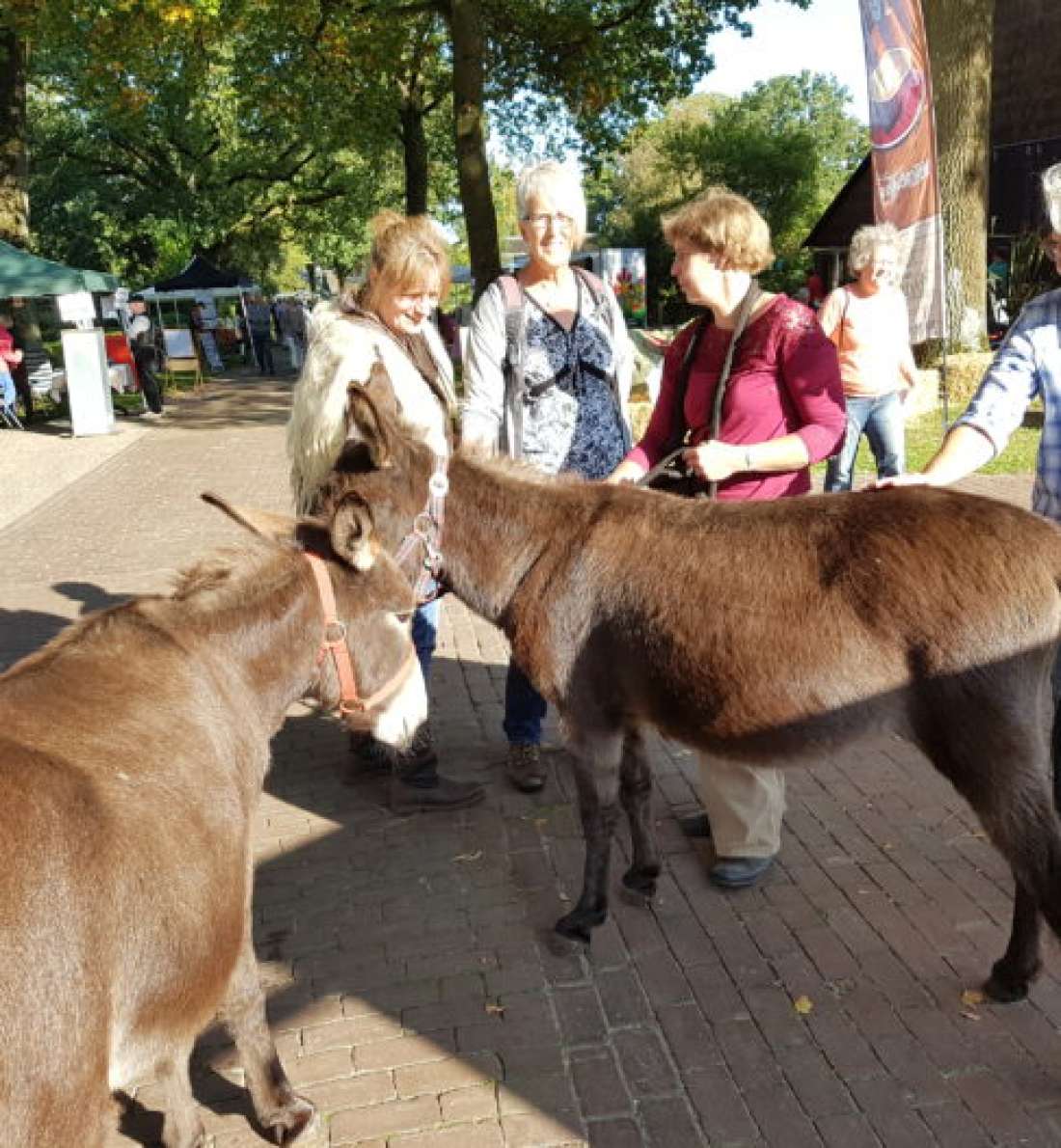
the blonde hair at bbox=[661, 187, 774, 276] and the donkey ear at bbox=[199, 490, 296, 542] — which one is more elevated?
the blonde hair at bbox=[661, 187, 774, 276]

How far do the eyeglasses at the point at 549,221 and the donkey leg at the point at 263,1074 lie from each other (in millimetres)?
2736

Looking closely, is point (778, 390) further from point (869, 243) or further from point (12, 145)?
point (12, 145)

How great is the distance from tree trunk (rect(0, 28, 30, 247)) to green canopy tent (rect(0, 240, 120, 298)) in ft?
10.3

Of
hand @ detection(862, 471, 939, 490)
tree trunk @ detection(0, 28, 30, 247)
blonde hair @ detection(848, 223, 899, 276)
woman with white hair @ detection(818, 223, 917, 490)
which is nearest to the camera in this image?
hand @ detection(862, 471, 939, 490)

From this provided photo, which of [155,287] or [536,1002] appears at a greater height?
[155,287]

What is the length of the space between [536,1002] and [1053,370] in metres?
2.61

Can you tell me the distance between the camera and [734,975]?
129 inches

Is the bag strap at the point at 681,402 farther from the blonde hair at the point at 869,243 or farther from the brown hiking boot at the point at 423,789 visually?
the blonde hair at the point at 869,243

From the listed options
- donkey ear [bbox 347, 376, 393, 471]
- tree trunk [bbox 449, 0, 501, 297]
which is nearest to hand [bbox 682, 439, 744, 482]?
donkey ear [bbox 347, 376, 393, 471]

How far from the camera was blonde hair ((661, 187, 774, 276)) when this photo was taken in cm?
328

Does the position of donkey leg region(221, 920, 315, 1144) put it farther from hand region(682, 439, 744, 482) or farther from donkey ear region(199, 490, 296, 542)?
hand region(682, 439, 744, 482)

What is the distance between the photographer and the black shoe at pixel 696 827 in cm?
419

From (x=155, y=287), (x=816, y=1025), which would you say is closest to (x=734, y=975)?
(x=816, y=1025)

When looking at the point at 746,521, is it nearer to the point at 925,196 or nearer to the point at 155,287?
the point at 925,196
